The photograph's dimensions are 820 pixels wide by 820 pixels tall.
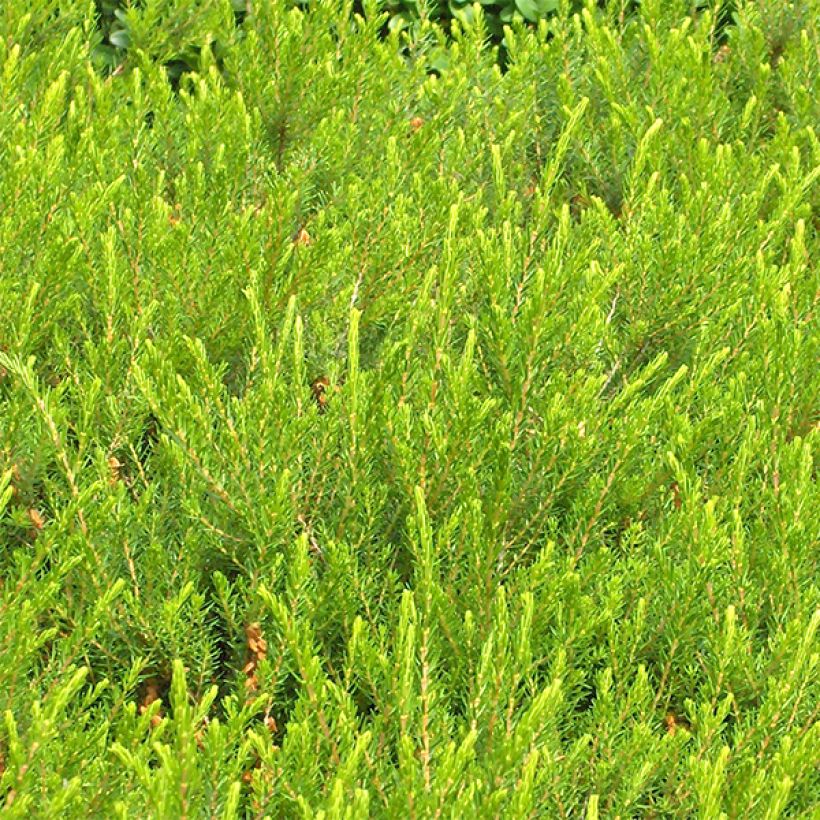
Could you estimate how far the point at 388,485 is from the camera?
240 cm

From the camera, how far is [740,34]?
402cm

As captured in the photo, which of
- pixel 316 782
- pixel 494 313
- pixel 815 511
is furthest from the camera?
pixel 494 313

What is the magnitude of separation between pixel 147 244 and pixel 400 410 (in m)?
0.81

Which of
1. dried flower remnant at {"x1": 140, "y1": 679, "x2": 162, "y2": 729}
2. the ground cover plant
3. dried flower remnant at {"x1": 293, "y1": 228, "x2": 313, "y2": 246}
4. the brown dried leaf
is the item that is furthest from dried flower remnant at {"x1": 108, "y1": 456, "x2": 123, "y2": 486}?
dried flower remnant at {"x1": 293, "y1": 228, "x2": 313, "y2": 246}

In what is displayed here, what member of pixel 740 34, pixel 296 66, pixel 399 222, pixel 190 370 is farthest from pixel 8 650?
pixel 740 34

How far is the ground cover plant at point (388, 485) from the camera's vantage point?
1947 mm

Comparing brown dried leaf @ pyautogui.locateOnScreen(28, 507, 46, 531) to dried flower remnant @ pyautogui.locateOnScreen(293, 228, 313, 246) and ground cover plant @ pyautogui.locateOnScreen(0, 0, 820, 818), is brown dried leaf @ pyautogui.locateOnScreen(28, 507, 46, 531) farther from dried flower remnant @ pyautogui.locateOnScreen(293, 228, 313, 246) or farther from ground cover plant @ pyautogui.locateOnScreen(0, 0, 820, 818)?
dried flower remnant @ pyautogui.locateOnScreen(293, 228, 313, 246)

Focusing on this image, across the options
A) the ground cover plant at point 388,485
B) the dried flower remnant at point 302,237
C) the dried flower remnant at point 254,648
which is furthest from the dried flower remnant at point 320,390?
the dried flower remnant at point 254,648

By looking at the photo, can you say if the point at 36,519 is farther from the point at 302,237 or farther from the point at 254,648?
the point at 302,237

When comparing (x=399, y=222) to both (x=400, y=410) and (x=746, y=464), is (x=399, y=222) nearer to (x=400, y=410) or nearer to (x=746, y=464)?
(x=400, y=410)

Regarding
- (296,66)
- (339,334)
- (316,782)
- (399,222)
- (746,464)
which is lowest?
(316,782)

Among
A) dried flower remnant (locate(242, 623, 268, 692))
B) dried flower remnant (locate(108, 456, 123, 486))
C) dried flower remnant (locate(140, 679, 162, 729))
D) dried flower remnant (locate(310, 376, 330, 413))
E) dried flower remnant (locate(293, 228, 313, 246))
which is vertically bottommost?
dried flower remnant (locate(140, 679, 162, 729))

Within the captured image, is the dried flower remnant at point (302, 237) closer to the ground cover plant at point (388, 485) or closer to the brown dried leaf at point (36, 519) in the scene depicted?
the ground cover plant at point (388, 485)

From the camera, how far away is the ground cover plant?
1947 mm
